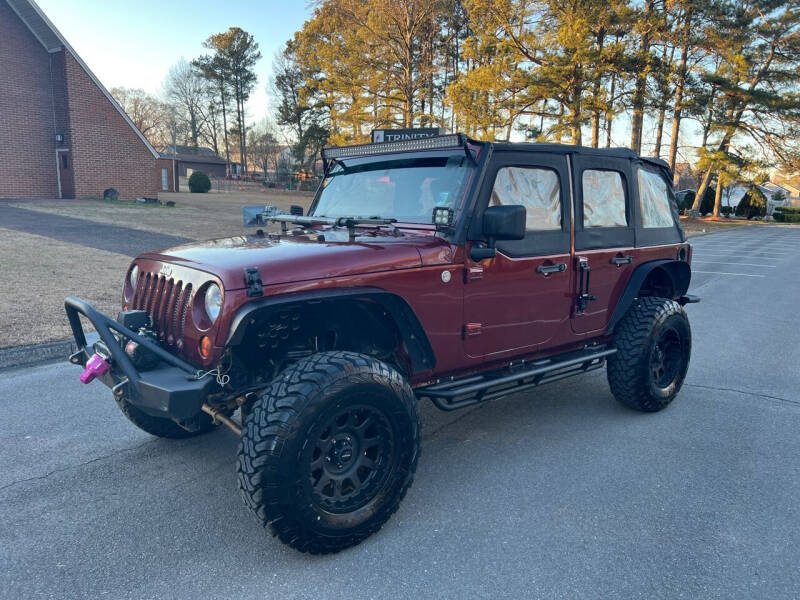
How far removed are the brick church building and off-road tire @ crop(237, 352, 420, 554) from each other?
2344 centimetres

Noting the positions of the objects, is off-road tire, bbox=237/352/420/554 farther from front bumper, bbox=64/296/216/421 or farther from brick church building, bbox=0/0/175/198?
brick church building, bbox=0/0/175/198

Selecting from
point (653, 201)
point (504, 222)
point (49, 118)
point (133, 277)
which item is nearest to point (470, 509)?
point (504, 222)

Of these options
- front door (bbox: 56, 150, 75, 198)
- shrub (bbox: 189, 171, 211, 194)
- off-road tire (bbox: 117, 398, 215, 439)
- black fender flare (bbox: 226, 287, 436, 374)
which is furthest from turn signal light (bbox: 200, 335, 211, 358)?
Result: shrub (bbox: 189, 171, 211, 194)

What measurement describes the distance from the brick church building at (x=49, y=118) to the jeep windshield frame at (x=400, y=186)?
21.8m

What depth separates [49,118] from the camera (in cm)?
2216

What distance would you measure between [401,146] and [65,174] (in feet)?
75.9

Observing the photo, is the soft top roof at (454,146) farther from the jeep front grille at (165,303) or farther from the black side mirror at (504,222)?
the jeep front grille at (165,303)

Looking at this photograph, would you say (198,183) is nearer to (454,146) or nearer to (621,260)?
(621,260)

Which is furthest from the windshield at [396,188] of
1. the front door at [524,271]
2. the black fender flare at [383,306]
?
the black fender flare at [383,306]

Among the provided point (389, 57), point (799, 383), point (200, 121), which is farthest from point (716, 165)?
point (200, 121)

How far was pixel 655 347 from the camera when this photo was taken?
4.41 m

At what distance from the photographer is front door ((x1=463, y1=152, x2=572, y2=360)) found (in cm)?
344

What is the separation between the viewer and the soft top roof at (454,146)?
11.2 ft

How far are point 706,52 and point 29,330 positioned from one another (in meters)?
31.8
